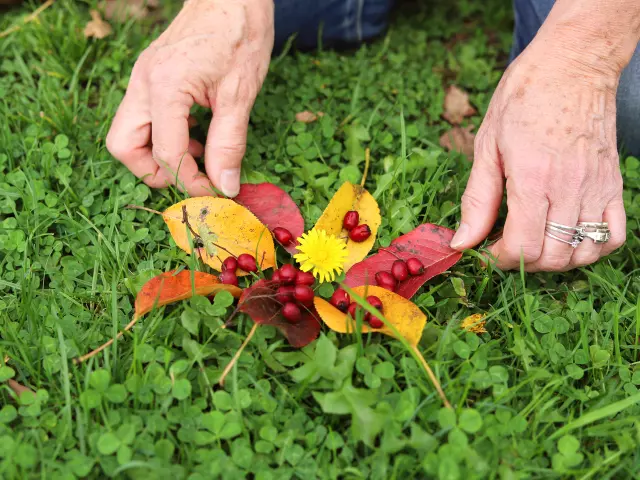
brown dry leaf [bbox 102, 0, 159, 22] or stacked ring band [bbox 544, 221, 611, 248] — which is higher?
brown dry leaf [bbox 102, 0, 159, 22]

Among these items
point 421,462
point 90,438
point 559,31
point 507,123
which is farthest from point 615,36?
point 90,438

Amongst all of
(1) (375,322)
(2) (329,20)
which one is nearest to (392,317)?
(1) (375,322)

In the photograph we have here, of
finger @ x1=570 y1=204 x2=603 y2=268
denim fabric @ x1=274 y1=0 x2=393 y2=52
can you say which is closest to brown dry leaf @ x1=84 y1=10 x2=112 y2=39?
denim fabric @ x1=274 y1=0 x2=393 y2=52

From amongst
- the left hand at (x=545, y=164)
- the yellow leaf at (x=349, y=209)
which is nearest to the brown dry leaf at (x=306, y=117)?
the yellow leaf at (x=349, y=209)

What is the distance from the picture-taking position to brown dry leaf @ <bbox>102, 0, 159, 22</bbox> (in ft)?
10.6

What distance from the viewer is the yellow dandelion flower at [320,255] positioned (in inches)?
79.7

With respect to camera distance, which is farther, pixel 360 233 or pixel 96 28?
pixel 96 28

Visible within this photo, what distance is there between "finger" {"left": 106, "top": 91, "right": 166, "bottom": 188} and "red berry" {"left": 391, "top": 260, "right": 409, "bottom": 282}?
3.15ft

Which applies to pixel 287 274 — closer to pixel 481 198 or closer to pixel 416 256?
pixel 416 256

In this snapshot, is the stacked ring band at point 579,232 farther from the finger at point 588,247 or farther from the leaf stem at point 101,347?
the leaf stem at point 101,347

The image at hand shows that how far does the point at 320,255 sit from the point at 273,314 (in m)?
0.26

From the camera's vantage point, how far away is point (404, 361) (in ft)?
6.11

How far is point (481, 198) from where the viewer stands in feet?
6.96

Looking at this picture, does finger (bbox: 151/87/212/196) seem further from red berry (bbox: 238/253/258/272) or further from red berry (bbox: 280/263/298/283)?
red berry (bbox: 280/263/298/283)
